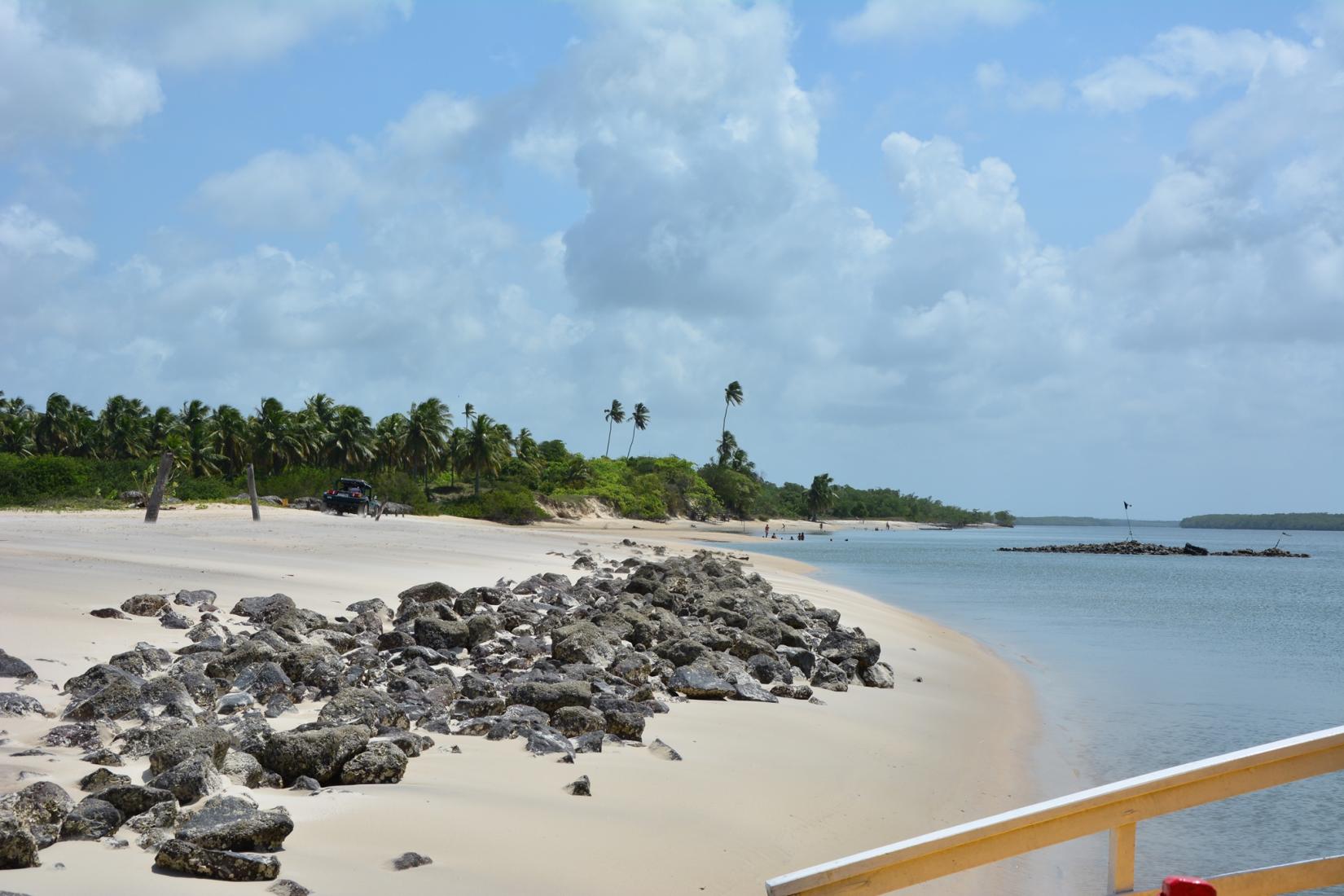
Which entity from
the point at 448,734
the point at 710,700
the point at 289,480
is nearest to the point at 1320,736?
the point at 448,734

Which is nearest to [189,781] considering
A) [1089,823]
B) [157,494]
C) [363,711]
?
[363,711]

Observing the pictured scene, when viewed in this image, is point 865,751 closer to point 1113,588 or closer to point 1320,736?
point 1320,736

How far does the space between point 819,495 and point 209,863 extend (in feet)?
495

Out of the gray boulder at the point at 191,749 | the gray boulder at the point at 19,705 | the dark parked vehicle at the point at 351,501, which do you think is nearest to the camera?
the gray boulder at the point at 191,749

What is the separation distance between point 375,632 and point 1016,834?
30.3 ft

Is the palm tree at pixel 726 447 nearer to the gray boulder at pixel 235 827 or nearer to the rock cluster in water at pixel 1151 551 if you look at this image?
the rock cluster in water at pixel 1151 551

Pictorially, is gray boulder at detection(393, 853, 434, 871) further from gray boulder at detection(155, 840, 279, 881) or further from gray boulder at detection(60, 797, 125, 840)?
gray boulder at detection(60, 797, 125, 840)

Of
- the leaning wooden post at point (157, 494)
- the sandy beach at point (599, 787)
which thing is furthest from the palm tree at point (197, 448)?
the sandy beach at point (599, 787)

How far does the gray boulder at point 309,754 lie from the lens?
5426 millimetres

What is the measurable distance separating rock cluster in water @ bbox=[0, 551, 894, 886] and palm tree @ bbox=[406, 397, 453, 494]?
70815 millimetres

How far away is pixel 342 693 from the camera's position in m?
6.87

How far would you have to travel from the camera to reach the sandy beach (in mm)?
4621

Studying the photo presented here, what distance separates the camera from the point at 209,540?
21141mm

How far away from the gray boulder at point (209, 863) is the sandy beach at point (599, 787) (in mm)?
67
